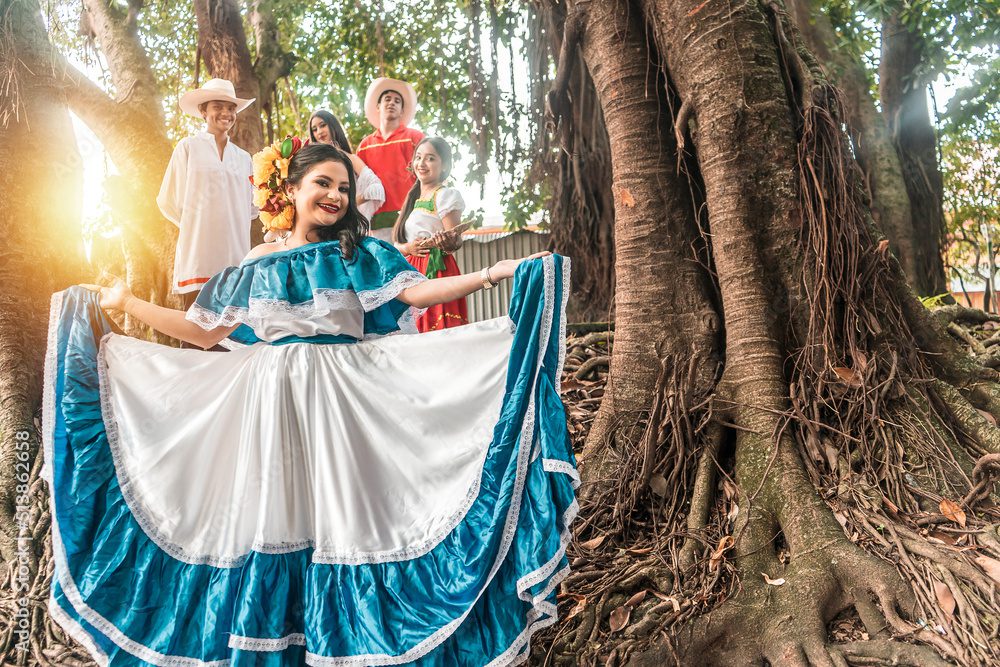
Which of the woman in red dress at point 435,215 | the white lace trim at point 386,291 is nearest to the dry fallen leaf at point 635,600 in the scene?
the white lace trim at point 386,291

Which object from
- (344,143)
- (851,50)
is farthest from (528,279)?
(851,50)

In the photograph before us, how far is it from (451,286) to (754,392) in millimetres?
1371

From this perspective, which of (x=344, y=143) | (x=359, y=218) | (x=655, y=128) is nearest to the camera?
(x=359, y=218)

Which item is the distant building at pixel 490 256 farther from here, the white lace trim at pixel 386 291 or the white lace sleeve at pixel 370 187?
the white lace trim at pixel 386 291

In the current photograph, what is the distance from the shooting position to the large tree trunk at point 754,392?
95.6 inches

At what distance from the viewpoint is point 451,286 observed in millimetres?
2264

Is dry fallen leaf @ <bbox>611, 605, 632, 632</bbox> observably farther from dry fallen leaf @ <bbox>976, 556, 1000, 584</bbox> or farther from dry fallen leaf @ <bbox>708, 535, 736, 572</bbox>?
dry fallen leaf @ <bbox>976, 556, 1000, 584</bbox>

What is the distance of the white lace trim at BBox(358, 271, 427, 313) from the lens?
2373 millimetres

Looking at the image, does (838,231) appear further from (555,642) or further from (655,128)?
(555,642)

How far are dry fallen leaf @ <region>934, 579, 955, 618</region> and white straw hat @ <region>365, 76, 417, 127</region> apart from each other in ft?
13.1

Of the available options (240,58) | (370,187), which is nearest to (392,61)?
(240,58)

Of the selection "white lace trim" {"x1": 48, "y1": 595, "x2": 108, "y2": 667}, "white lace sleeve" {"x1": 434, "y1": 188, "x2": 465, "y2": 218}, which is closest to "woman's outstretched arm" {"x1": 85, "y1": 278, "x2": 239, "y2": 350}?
"white lace trim" {"x1": 48, "y1": 595, "x2": 108, "y2": 667}

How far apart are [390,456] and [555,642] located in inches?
33.3

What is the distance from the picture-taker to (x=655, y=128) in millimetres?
3381
